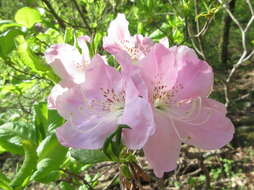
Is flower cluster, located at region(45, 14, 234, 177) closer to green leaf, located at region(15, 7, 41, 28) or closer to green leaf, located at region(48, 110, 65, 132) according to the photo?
green leaf, located at region(48, 110, 65, 132)

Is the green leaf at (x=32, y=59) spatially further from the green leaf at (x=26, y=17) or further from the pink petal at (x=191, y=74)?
the green leaf at (x=26, y=17)

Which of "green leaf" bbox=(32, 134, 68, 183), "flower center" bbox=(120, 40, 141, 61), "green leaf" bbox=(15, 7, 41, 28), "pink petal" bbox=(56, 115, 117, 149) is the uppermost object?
"green leaf" bbox=(15, 7, 41, 28)

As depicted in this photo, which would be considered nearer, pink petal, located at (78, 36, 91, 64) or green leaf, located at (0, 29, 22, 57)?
pink petal, located at (78, 36, 91, 64)

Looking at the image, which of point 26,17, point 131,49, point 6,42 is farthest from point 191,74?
point 26,17

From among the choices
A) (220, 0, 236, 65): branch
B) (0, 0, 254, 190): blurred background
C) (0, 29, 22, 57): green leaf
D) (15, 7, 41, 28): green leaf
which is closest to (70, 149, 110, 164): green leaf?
(0, 0, 254, 190): blurred background

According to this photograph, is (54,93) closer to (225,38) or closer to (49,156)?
(49,156)

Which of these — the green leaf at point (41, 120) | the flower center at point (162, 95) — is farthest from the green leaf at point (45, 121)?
the flower center at point (162, 95)

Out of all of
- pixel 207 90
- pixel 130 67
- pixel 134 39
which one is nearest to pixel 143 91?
pixel 130 67

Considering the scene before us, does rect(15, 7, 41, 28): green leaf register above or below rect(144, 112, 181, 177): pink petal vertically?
above
